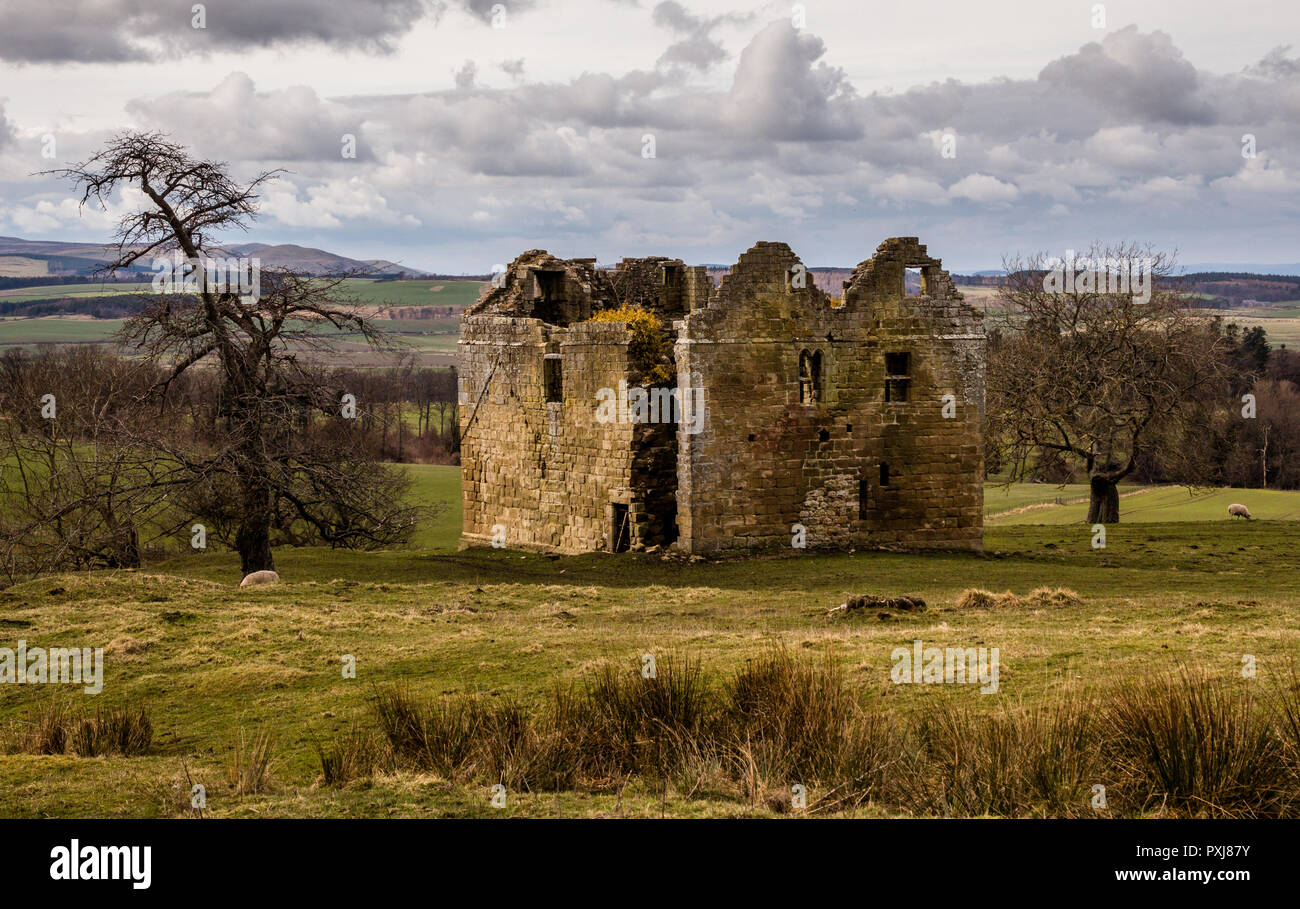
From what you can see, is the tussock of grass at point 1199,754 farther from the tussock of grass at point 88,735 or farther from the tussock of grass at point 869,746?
the tussock of grass at point 88,735

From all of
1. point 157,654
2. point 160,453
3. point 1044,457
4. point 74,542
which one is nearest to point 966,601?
point 157,654

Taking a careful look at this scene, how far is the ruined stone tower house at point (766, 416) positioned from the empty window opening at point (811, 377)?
0.09ft

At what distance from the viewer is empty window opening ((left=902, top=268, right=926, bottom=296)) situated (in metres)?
29.8

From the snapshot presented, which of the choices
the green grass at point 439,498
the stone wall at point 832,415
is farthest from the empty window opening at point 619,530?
the green grass at point 439,498

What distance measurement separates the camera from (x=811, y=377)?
29281 millimetres

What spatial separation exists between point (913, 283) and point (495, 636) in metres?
16.5

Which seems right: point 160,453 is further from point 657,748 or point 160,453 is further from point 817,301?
point 657,748

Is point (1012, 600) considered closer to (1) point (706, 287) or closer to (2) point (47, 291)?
(1) point (706, 287)

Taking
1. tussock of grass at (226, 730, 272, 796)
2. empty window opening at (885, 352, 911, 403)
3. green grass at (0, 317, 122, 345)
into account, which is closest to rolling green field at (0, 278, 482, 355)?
green grass at (0, 317, 122, 345)

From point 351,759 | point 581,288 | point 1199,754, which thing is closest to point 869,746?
point 1199,754

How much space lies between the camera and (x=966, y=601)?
2073cm

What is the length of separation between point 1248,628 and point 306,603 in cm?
1372

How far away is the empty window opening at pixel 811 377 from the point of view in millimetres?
29125
